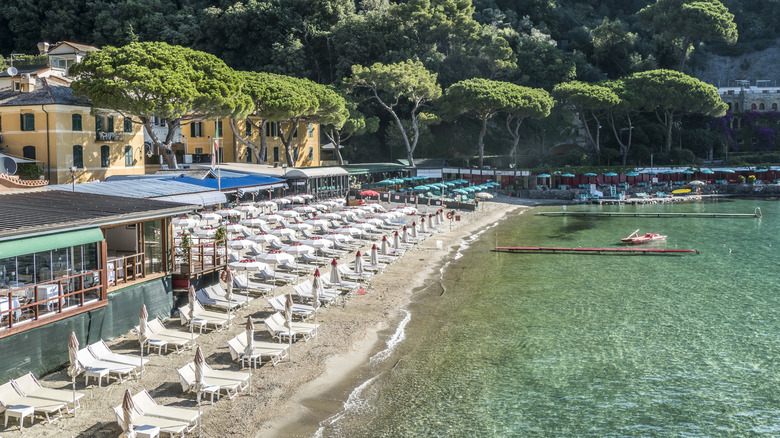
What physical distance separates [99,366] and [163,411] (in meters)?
3.43

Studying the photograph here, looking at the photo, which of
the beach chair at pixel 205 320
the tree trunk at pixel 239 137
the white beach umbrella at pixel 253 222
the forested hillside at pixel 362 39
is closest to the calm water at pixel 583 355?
the beach chair at pixel 205 320

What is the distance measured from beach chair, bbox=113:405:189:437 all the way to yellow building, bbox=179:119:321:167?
45922 mm

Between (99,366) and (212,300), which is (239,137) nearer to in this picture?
(212,300)

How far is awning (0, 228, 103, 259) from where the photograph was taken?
18156 mm

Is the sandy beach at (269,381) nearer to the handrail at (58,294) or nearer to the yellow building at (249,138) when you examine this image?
the handrail at (58,294)

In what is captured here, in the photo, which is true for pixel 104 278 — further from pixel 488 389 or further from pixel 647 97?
pixel 647 97

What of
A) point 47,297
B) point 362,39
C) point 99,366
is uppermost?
point 362,39

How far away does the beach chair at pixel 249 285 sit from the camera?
28.5 m

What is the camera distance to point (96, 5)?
101 metres

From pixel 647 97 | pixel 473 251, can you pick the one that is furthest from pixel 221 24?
pixel 473 251

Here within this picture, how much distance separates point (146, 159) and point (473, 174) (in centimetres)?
3892

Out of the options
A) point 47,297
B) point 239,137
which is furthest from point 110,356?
point 239,137

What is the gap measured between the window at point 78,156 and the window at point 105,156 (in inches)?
64.5

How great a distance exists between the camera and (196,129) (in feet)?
216
